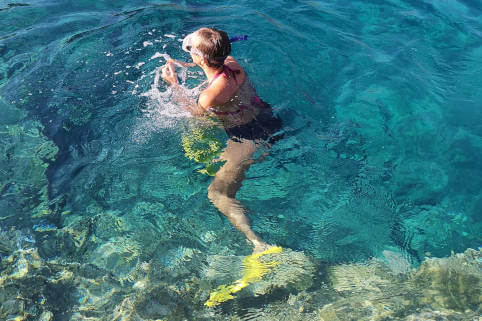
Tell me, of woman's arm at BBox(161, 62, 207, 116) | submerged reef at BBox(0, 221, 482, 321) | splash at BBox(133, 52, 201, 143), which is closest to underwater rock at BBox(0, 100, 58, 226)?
submerged reef at BBox(0, 221, 482, 321)

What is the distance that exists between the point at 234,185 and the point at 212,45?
4.59ft

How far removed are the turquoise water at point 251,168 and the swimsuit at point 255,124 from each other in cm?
22

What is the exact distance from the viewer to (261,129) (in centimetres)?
444

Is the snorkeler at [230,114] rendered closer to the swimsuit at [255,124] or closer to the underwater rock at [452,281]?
the swimsuit at [255,124]

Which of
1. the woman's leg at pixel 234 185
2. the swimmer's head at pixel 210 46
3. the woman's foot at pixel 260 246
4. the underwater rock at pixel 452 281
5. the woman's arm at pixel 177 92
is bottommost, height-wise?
the underwater rock at pixel 452 281

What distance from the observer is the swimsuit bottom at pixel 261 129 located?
433 cm

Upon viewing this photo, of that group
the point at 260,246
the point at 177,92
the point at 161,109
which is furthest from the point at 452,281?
the point at 161,109

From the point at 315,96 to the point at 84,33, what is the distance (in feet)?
13.1

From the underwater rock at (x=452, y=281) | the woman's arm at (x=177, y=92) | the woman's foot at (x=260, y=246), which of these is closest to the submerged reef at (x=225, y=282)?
the underwater rock at (x=452, y=281)

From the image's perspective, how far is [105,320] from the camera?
3240 mm

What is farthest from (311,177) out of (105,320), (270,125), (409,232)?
(105,320)

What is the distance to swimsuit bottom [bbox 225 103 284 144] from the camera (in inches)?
170

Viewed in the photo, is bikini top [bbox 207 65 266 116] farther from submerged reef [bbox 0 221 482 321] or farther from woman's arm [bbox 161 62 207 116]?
submerged reef [bbox 0 221 482 321]

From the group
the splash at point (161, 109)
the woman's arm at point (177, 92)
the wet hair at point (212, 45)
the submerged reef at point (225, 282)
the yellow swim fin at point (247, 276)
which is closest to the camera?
the submerged reef at point (225, 282)
